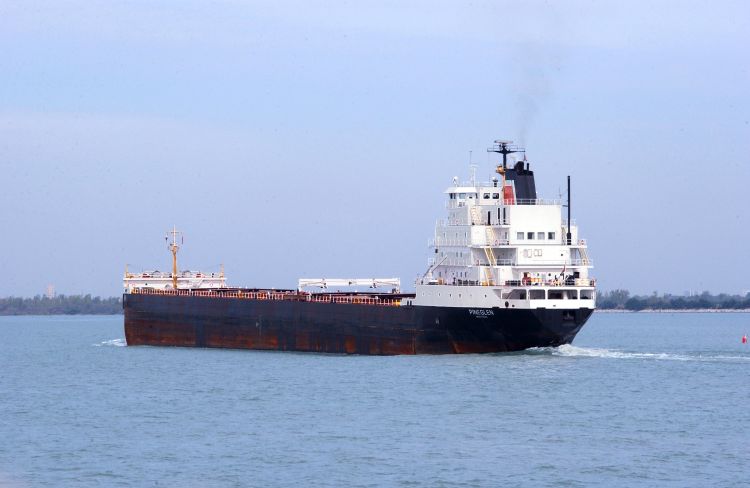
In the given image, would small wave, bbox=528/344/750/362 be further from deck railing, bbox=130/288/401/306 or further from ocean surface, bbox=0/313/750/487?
deck railing, bbox=130/288/401/306

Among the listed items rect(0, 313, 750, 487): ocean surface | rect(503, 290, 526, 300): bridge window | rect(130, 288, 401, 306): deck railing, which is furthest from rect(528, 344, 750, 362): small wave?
rect(130, 288, 401, 306): deck railing

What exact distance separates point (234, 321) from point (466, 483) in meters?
43.4

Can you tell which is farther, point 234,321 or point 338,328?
point 234,321

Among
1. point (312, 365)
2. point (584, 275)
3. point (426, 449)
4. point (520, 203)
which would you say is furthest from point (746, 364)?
point (426, 449)

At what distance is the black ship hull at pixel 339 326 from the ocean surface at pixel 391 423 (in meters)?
1.06

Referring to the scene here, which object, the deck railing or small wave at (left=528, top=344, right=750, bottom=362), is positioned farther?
the deck railing

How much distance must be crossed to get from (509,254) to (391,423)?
751 inches

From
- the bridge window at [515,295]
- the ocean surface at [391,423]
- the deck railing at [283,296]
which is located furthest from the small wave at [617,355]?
the deck railing at [283,296]

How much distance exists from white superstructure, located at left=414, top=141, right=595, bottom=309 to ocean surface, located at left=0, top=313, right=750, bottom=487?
9.13ft

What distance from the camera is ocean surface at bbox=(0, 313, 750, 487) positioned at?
33594mm

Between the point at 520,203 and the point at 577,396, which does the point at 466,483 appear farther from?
the point at 520,203

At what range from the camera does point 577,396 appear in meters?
46.3

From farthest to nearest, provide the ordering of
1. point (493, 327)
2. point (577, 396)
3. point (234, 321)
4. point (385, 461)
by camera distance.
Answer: point (234, 321) < point (493, 327) < point (577, 396) < point (385, 461)

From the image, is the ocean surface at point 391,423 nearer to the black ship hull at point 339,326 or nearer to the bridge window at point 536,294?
the black ship hull at point 339,326
